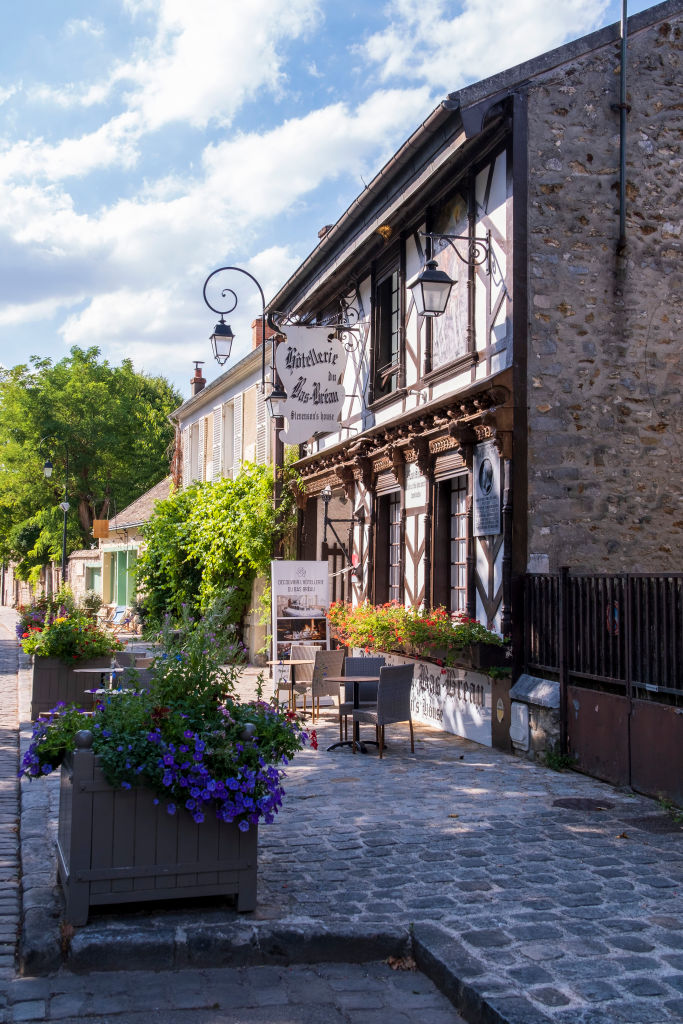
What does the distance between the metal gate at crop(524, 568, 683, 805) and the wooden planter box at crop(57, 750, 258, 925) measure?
3.68 m

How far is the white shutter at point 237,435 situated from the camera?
22.0m

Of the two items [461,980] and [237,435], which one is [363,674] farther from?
[237,435]

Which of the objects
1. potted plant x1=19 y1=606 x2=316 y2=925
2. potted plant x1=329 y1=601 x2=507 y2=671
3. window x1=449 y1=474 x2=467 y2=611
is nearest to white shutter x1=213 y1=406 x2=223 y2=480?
potted plant x1=329 y1=601 x2=507 y2=671

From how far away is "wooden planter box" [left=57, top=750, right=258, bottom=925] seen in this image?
4.39 m

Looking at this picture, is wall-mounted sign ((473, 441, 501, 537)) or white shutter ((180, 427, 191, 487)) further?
white shutter ((180, 427, 191, 487))

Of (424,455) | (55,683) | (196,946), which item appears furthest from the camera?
(424,455)

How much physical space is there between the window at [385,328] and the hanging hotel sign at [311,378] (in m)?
0.49

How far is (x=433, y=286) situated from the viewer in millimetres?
9586

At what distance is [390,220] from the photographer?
40.1ft

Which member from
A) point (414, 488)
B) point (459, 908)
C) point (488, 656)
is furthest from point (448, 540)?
point (459, 908)

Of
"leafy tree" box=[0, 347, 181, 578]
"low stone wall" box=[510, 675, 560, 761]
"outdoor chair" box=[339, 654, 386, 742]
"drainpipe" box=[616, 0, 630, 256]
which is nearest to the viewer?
"low stone wall" box=[510, 675, 560, 761]

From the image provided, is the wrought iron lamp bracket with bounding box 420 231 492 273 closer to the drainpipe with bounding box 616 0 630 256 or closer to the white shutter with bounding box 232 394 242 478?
the drainpipe with bounding box 616 0 630 256

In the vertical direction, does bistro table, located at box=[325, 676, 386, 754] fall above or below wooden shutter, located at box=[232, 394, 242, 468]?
below

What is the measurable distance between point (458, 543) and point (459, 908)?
640 centimetres
